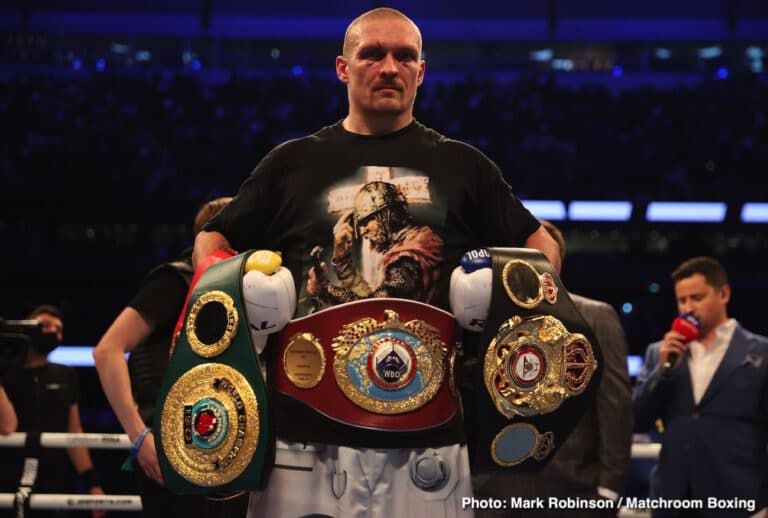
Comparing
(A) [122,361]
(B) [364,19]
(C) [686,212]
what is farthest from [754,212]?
(B) [364,19]

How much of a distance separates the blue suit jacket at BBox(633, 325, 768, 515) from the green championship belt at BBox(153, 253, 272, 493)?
7.42 feet

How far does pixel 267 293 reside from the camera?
4.79 ft

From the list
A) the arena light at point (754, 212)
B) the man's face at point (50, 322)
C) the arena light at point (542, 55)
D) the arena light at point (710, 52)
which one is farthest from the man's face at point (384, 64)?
the arena light at point (710, 52)

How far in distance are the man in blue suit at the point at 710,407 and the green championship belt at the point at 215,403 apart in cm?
213

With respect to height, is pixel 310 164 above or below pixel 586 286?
above

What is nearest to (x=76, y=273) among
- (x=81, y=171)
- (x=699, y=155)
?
(x=81, y=171)

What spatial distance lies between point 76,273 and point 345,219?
9865 mm

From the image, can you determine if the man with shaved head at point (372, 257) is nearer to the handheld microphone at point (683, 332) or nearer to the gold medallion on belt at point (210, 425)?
the gold medallion on belt at point (210, 425)

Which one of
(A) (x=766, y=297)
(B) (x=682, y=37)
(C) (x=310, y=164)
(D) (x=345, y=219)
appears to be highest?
(B) (x=682, y=37)

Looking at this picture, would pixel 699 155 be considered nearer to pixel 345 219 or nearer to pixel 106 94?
pixel 106 94

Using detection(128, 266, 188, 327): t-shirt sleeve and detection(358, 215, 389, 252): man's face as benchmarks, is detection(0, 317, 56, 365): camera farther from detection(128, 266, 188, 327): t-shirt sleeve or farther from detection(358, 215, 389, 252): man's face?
detection(358, 215, 389, 252): man's face

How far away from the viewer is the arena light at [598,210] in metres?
10.3

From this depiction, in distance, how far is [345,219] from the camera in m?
1.59

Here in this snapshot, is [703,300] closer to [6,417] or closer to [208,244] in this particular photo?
[208,244]
